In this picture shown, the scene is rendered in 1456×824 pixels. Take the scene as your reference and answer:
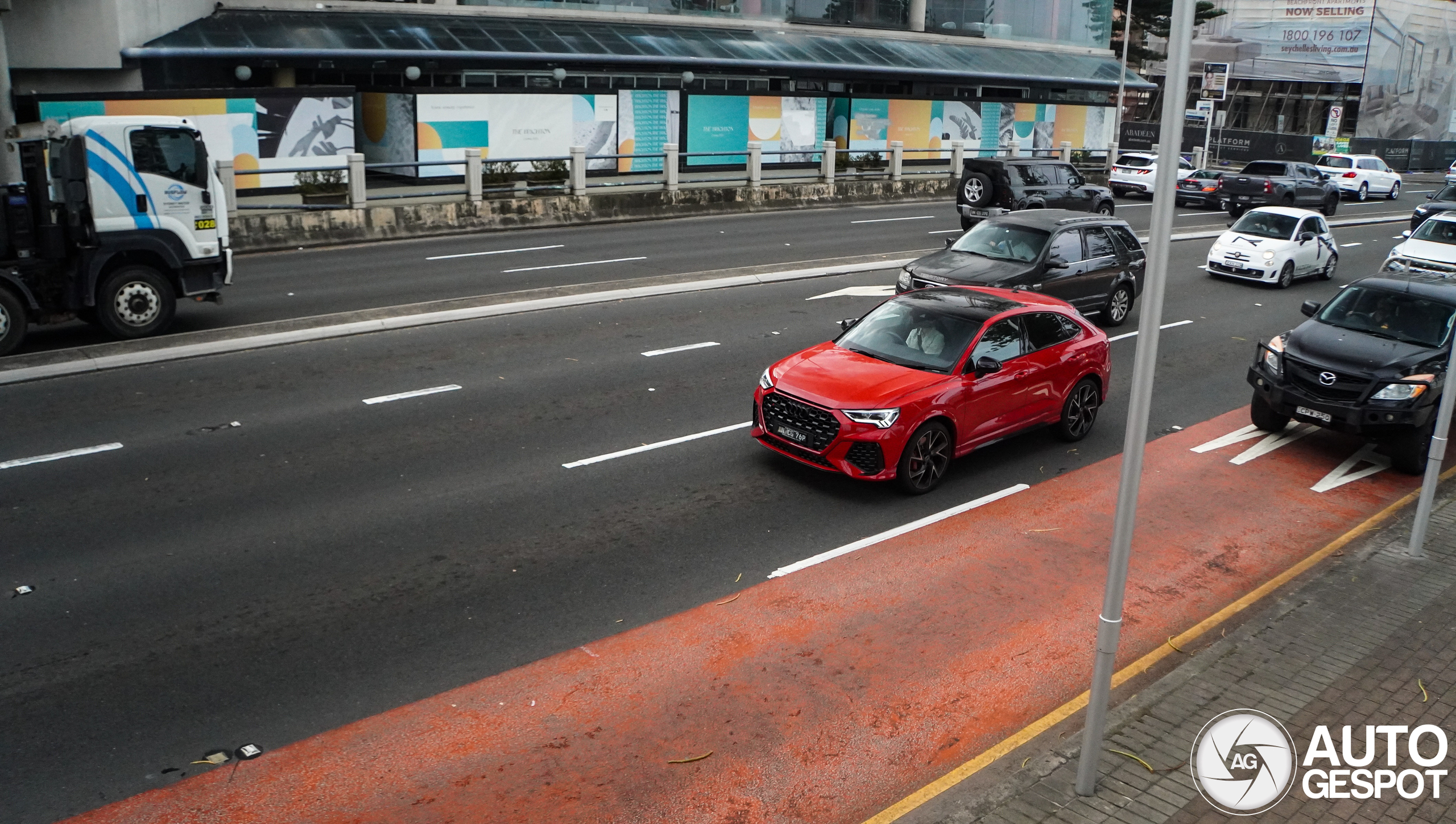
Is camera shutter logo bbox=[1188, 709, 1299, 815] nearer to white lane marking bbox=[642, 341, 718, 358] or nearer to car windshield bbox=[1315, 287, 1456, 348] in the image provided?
car windshield bbox=[1315, 287, 1456, 348]

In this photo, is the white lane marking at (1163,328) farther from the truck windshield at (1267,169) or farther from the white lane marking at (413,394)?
the truck windshield at (1267,169)

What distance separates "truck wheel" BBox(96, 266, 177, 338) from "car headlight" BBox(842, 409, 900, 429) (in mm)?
10489

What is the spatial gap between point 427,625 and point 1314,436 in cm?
1085

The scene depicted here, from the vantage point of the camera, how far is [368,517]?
9734 millimetres

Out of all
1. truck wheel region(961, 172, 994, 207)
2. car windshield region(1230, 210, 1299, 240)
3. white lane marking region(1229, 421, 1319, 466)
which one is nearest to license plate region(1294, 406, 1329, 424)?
white lane marking region(1229, 421, 1319, 466)

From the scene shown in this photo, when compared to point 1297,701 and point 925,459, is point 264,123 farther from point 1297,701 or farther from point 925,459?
point 1297,701

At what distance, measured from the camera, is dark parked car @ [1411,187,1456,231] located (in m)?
31.2

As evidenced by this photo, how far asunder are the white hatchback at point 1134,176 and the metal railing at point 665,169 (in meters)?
2.48

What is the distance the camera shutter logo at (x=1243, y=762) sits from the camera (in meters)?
6.22

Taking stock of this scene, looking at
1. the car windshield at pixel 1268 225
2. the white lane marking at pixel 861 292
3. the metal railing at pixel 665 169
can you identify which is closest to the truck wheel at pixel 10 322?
the metal railing at pixel 665 169

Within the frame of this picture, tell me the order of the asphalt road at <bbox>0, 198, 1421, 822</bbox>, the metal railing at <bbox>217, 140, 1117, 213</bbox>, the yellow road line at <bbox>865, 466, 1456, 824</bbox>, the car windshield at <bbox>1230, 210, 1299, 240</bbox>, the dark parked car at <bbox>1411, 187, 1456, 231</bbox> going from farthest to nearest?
the dark parked car at <bbox>1411, 187, 1456, 231</bbox>
the metal railing at <bbox>217, 140, 1117, 213</bbox>
the car windshield at <bbox>1230, 210, 1299, 240</bbox>
the asphalt road at <bbox>0, 198, 1421, 822</bbox>
the yellow road line at <bbox>865, 466, 1456, 824</bbox>

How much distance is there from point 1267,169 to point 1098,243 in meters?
24.5

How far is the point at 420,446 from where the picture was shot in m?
11.5

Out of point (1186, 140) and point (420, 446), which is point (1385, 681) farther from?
point (1186, 140)
